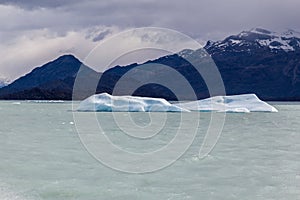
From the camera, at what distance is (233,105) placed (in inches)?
2083

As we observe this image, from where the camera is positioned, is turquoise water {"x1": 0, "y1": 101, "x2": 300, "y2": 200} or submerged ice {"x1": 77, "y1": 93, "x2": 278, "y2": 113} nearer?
turquoise water {"x1": 0, "y1": 101, "x2": 300, "y2": 200}

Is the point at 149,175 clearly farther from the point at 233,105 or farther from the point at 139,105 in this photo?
the point at 233,105

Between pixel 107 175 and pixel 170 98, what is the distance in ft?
471

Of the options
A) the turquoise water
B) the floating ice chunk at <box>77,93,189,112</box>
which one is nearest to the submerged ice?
the floating ice chunk at <box>77,93,189,112</box>

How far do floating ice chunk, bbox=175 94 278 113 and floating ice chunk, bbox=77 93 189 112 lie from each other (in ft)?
19.2

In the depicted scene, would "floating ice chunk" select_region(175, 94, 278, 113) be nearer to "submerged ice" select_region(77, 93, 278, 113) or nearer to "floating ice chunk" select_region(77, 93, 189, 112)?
"submerged ice" select_region(77, 93, 278, 113)

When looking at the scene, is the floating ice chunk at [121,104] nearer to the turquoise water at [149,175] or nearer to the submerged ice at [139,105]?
the submerged ice at [139,105]

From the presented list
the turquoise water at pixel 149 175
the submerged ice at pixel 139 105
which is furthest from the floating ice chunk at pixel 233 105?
the turquoise water at pixel 149 175

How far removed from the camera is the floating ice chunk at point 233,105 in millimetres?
52281

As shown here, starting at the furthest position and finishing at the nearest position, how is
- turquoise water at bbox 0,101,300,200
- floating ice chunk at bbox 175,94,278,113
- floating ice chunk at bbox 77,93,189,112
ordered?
floating ice chunk at bbox 175,94,278,113 < floating ice chunk at bbox 77,93,189,112 < turquoise water at bbox 0,101,300,200

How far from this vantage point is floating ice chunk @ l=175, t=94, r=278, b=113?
52281 millimetres

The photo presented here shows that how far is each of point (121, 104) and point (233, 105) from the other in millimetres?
13890

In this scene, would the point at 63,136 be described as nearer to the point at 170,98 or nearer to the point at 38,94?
the point at 38,94

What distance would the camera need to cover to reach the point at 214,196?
920 cm
